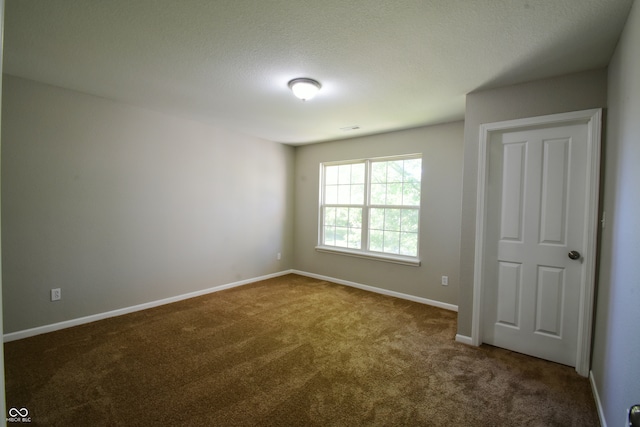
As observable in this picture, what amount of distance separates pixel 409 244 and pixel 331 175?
5.75ft

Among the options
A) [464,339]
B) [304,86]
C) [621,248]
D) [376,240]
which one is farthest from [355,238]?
[621,248]

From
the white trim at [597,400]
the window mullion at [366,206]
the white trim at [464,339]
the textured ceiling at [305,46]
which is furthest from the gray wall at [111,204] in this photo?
the white trim at [597,400]

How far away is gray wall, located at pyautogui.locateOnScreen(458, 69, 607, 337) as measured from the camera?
7.93ft

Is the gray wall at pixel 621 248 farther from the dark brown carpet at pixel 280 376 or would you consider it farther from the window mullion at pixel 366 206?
the window mullion at pixel 366 206

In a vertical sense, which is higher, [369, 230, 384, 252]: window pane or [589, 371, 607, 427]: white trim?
[369, 230, 384, 252]: window pane

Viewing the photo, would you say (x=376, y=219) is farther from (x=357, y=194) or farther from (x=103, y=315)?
(x=103, y=315)

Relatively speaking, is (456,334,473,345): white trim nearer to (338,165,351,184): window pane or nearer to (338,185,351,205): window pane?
(338,185,351,205): window pane

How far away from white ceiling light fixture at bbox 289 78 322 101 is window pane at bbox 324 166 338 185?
7.78 ft

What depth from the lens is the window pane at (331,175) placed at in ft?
16.9

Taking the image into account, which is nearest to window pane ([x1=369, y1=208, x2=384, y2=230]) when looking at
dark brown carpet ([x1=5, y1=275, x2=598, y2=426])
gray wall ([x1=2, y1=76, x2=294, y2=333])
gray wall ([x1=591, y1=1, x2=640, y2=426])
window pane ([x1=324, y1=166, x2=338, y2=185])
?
window pane ([x1=324, y1=166, x2=338, y2=185])

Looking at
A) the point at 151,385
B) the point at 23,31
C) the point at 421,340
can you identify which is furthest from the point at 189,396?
the point at 23,31

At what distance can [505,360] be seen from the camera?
263 cm

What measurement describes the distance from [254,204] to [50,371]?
3.06m

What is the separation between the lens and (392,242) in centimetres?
444
